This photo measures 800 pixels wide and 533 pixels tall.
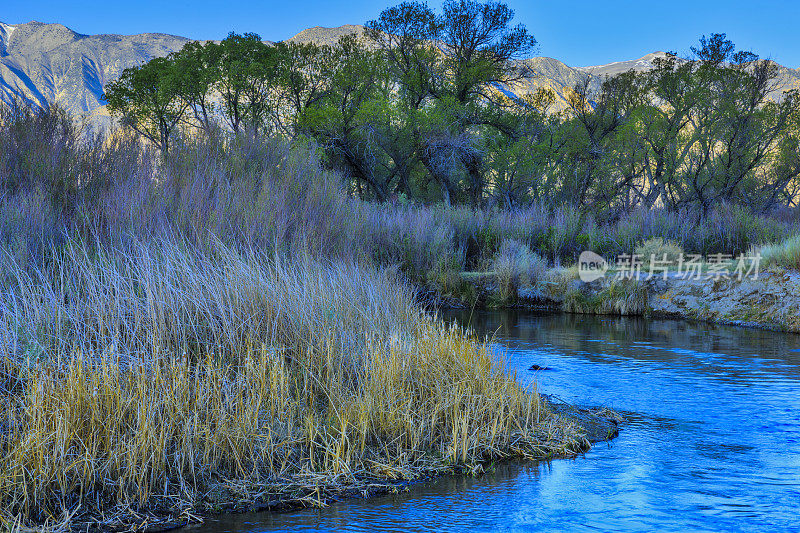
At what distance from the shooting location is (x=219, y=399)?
423 cm

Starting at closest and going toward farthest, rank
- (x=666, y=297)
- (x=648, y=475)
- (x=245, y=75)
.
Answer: (x=648, y=475) < (x=666, y=297) < (x=245, y=75)

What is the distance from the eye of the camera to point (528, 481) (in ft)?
14.3

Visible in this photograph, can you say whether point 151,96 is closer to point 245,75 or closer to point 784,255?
point 245,75

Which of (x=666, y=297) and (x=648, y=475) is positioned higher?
(x=666, y=297)

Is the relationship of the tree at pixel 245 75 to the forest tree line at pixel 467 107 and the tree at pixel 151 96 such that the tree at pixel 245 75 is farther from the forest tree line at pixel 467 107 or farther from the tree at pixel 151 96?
the tree at pixel 151 96

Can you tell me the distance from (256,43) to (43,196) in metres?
27.9

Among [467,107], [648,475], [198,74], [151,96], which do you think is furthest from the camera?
[151,96]

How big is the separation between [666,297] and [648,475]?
9414mm

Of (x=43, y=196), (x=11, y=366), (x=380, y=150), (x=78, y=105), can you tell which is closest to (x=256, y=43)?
(x=380, y=150)

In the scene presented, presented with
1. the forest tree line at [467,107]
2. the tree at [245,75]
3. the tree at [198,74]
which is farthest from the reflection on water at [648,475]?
the tree at [198,74]

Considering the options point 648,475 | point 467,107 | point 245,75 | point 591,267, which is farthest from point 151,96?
point 648,475

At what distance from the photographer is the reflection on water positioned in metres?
3.78

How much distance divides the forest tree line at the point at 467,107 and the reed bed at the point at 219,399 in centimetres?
2146

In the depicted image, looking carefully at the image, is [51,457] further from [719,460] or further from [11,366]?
[719,460]
